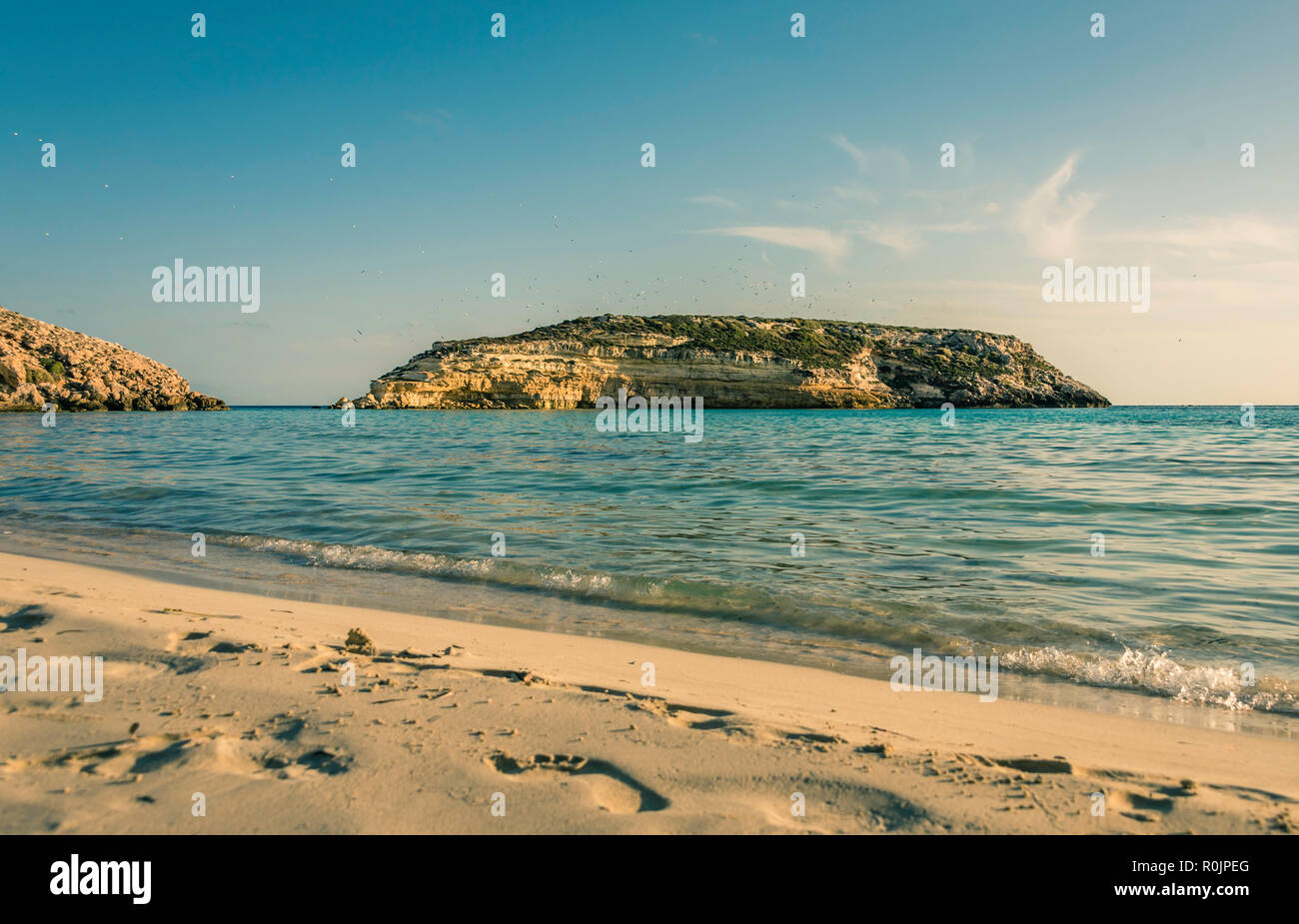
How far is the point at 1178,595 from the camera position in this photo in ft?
20.5

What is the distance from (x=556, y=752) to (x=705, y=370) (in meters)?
90.5

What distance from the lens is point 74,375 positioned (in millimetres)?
67125

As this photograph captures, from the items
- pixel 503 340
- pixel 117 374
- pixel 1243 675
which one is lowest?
pixel 1243 675

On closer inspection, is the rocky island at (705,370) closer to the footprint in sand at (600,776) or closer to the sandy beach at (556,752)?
the sandy beach at (556,752)

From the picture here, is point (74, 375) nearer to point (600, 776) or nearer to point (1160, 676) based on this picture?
point (600, 776)

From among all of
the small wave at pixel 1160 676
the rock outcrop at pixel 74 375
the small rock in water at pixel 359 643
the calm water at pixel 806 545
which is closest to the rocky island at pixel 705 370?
the rock outcrop at pixel 74 375

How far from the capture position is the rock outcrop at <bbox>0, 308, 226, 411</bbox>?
202 ft

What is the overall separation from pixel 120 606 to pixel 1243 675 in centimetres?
808

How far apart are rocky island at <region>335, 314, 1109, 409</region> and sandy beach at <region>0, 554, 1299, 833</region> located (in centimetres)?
8595

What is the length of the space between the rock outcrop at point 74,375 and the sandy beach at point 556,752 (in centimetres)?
7736

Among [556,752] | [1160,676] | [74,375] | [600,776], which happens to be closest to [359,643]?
[556,752]
